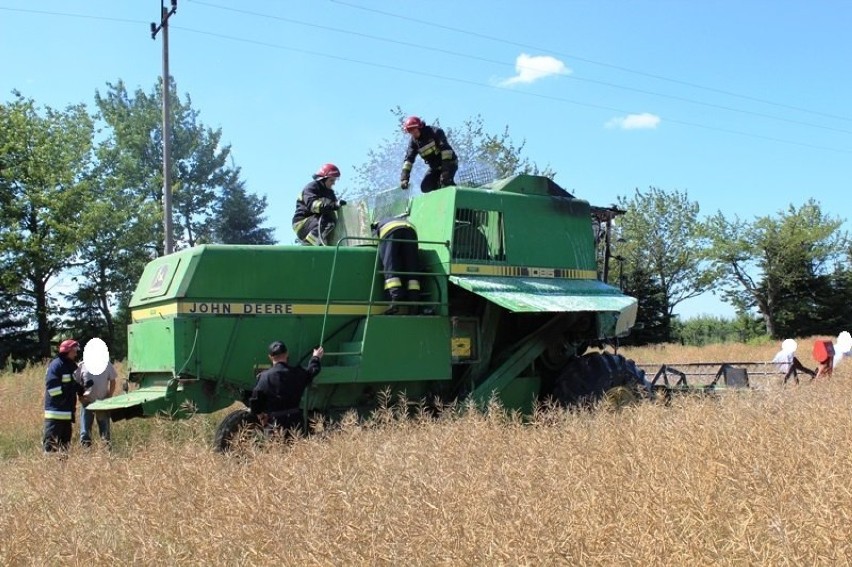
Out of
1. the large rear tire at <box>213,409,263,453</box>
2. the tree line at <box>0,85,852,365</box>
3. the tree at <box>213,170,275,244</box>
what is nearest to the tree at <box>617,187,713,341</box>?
the tree line at <box>0,85,852,365</box>

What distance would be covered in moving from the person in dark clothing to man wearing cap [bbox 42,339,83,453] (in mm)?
4373

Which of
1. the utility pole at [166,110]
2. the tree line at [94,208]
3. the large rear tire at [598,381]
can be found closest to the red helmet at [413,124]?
the large rear tire at [598,381]

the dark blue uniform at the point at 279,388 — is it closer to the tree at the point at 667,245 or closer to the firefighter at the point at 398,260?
the firefighter at the point at 398,260

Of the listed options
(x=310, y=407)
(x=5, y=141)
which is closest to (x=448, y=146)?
(x=310, y=407)

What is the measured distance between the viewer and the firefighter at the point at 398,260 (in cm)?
778

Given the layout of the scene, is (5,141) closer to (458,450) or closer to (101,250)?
(101,250)

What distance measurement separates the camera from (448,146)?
30.0 feet

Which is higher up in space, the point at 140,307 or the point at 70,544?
the point at 140,307

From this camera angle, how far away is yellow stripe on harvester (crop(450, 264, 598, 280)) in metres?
8.14

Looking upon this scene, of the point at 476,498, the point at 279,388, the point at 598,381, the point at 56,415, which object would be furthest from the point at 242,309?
the point at 476,498

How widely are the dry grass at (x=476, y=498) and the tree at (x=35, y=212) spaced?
26090 millimetres

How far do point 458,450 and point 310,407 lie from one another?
8.96ft

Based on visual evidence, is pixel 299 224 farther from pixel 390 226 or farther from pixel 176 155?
pixel 176 155

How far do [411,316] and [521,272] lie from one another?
1440mm
